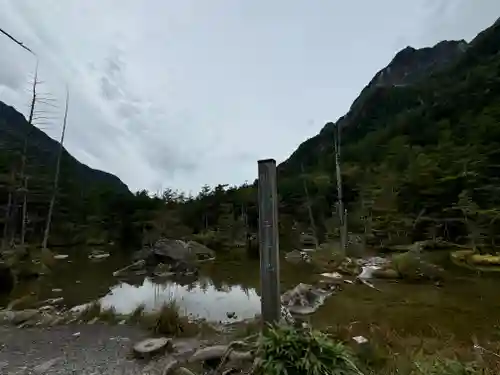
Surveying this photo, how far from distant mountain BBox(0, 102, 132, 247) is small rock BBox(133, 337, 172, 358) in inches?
433

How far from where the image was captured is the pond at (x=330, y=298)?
5.92 meters

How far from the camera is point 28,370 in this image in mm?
3691

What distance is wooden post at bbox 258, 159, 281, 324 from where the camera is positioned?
9.87ft

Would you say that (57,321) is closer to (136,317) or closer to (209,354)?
(136,317)

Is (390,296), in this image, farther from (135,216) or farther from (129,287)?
(135,216)

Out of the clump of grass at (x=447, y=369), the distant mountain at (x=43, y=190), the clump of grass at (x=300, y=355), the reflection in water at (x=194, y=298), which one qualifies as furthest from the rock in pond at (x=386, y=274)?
the distant mountain at (x=43, y=190)

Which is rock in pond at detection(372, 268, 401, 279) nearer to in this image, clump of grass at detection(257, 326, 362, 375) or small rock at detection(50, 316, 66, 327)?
small rock at detection(50, 316, 66, 327)

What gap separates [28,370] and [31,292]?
636 centimetres

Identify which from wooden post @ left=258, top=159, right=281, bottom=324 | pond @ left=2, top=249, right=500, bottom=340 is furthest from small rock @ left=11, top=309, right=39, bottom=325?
wooden post @ left=258, top=159, right=281, bottom=324

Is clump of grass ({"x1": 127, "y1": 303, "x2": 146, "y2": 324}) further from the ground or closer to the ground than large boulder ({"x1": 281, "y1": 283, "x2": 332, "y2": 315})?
further from the ground

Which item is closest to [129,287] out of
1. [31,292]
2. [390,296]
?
[31,292]

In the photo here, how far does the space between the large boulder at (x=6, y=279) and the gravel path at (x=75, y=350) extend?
14.6ft

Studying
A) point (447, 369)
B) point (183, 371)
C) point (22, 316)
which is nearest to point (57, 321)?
point (22, 316)

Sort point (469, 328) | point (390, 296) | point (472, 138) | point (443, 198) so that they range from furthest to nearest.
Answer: point (472, 138) < point (443, 198) < point (390, 296) < point (469, 328)
